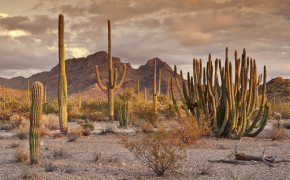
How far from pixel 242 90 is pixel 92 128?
8964mm

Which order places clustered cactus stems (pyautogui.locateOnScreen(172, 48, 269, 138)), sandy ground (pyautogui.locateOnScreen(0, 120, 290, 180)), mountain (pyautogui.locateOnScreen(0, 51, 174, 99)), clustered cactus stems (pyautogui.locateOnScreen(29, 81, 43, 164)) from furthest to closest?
mountain (pyautogui.locateOnScreen(0, 51, 174, 99)) < clustered cactus stems (pyautogui.locateOnScreen(172, 48, 269, 138)) < clustered cactus stems (pyautogui.locateOnScreen(29, 81, 43, 164)) < sandy ground (pyautogui.locateOnScreen(0, 120, 290, 180))

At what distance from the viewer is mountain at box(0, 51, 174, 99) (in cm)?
10438

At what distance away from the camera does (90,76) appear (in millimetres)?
110188

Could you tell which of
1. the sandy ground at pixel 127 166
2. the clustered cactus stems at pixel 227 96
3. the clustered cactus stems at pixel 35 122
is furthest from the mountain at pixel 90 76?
the clustered cactus stems at pixel 35 122

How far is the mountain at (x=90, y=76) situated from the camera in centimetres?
10438

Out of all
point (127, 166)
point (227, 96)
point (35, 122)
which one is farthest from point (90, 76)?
point (127, 166)

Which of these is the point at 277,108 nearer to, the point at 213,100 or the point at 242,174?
the point at 213,100

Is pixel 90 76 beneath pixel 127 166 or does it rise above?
above

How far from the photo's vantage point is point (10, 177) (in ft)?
23.7

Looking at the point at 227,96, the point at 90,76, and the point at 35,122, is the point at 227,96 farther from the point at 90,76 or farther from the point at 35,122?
the point at 90,76

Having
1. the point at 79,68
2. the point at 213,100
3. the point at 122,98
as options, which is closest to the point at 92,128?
the point at 213,100

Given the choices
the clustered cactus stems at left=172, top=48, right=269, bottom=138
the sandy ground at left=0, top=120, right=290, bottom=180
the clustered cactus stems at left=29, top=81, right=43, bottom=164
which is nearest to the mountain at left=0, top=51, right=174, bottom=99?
the clustered cactus stems at left=172, top=48, right=269, bottom=138

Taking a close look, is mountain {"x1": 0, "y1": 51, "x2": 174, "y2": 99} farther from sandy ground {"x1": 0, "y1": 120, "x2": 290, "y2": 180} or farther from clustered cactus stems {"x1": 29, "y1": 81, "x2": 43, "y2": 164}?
clustered cactus stems {"x1": 29, "y1": 81, "x2": 43, "y2": 164}

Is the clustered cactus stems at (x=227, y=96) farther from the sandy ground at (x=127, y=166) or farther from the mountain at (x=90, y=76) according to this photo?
the mountain at (x=90, y=76)
